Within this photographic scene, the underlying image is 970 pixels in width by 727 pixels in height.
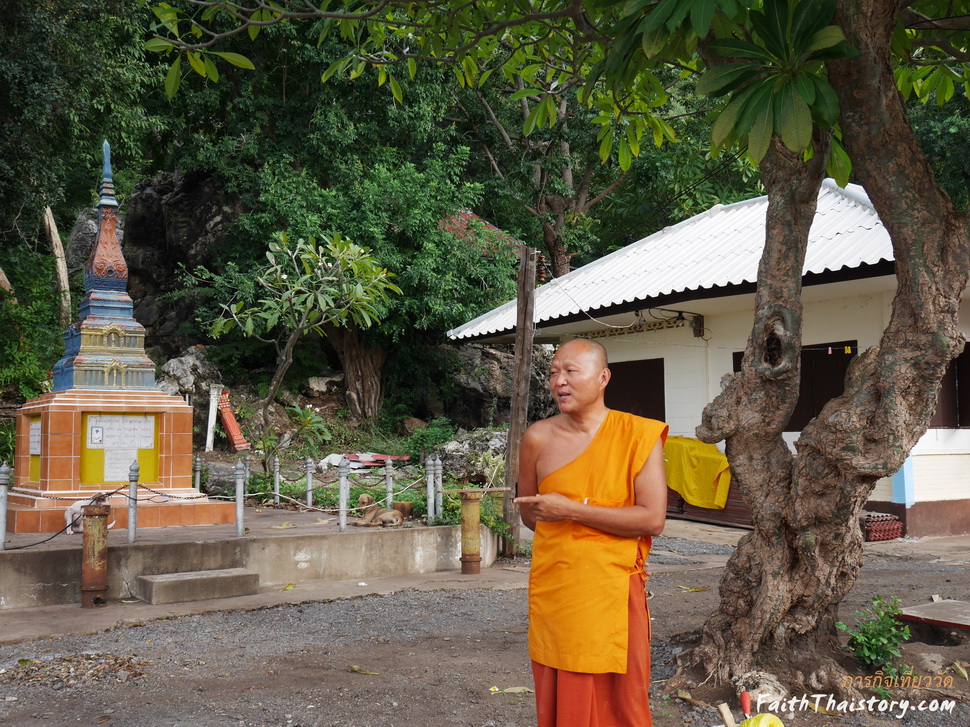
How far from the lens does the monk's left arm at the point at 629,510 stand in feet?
9.56

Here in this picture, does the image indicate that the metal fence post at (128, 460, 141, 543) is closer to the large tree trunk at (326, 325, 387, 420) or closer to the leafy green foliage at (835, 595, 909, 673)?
the leafy green foliage at (835, 595, 909, 673)

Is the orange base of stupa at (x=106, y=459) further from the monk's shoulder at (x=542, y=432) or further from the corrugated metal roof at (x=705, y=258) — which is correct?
the monk's shoulder at (x=542, y=432)

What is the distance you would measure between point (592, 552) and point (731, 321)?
34.4 feet

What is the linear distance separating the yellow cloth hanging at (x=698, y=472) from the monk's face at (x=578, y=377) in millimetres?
9512

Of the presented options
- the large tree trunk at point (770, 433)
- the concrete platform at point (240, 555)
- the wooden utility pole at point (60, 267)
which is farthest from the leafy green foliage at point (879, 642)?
the wooden utility pole at point (60, 267)

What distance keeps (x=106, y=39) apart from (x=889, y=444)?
14452 millimetres

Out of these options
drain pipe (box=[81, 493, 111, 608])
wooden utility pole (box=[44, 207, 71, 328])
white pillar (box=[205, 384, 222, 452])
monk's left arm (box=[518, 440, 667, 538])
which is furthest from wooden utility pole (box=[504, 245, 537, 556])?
wooden utility pole (box=[44, 207, 71, 328])

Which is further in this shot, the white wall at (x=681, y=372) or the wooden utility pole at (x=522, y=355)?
the white wall at (x=681, y=372)

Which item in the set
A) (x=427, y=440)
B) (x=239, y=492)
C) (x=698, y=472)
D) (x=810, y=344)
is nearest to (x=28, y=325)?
(x=427, y=440)

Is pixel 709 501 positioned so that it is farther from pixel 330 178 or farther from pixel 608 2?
pixel 330 178

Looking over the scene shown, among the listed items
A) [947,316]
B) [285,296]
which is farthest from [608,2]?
[285,296]

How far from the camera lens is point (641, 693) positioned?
303 cm

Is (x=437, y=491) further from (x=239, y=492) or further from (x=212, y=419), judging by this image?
(x=212, y=419)

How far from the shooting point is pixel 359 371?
70.0 ft
